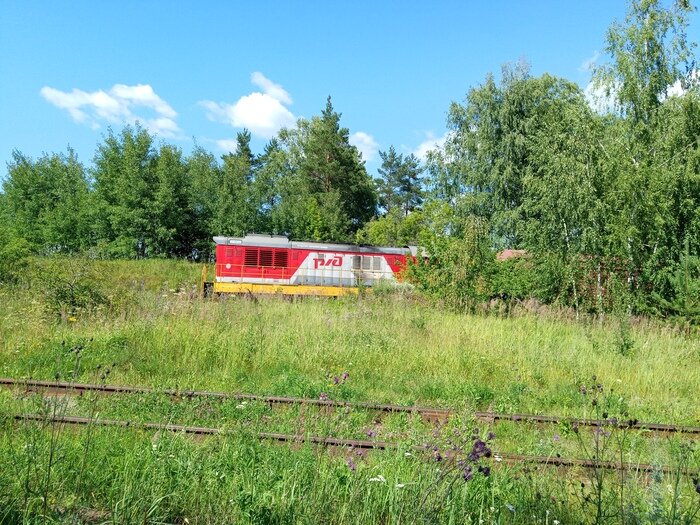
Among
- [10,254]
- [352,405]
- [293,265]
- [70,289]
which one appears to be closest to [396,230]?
[293,265]

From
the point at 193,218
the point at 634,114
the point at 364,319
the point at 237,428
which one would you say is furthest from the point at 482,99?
the point at 237,428

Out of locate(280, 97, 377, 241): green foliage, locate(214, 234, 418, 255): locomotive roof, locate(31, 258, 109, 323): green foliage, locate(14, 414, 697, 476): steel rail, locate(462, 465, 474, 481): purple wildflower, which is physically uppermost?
locate(280, 97, 377, 241): green foliage

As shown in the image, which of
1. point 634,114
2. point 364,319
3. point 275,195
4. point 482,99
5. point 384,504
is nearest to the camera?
Result: point 384,504

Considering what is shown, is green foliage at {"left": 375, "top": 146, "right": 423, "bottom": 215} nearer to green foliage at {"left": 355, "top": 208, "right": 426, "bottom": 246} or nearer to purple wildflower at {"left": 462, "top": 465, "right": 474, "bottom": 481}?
green foliage at {"left": 355, "top": 208, "right": 426, "bottom": 246}

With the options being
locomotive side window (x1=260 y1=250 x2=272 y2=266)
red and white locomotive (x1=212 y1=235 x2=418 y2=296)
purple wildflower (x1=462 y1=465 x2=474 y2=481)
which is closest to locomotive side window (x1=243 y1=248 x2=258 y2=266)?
red and white locomotive (x1=212 y1=235 x2=418 y2=296)

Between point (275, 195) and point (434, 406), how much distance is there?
46632 mm

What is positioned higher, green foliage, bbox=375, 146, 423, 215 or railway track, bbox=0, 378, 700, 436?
green foliage, bbox=375, 146, 423, 215

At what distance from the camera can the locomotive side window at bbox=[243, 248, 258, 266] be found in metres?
23.5

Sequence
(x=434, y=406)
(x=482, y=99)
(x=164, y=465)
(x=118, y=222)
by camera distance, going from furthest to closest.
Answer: (x=118, y=222), (x=482, y=99), (x=434, y=406), (x=164, y=465)

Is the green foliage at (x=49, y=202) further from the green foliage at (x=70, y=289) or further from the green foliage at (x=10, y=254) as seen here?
the green foliage at (x=70, y=289)

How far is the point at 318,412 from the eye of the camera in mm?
5980

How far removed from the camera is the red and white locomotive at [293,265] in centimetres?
2327

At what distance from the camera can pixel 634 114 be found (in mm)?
21188

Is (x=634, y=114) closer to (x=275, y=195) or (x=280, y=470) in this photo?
(x=280, y=470)
